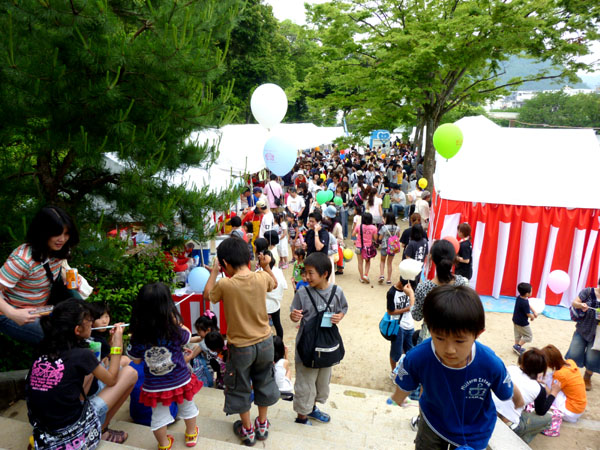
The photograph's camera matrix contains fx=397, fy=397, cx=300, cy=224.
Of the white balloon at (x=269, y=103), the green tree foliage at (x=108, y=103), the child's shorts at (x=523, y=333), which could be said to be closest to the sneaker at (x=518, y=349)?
the child's shorts at (x=523, y=333)

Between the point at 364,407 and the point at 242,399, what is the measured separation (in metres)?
1.77

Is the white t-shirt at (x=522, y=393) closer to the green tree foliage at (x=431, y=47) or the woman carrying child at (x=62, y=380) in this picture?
the woman carrying child at (x=62, y=380)

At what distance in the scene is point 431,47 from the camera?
34.7 ft

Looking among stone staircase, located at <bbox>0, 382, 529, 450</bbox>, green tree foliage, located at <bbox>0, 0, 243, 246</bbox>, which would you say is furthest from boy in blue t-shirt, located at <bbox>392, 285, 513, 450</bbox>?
green tree foliage, located at <bbox>0, 0, 243, 246</bbox>

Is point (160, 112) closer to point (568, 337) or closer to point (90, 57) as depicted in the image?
point (90, 57)

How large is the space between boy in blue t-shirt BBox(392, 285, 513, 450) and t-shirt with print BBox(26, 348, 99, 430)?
186 cm

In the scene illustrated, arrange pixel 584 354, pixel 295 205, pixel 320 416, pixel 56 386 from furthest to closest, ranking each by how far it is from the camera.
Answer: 1. pixel 295 205
2. pixel 584 354
3. pixel 320 416
4. pixel 56 386

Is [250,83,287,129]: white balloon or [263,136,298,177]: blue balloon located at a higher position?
[250,83,287,129]: white balloon

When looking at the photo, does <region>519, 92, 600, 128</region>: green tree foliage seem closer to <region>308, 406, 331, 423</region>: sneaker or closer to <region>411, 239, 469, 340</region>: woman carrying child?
<region>411, 239, 469, 340</region>: woman carrying child

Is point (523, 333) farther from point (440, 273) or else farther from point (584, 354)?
point (440, 273)

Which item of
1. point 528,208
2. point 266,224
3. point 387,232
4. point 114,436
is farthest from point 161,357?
point 528,208

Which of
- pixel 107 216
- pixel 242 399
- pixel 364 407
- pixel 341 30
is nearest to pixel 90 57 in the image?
pixel 107 216

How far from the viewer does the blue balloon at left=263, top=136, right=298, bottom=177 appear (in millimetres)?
8539

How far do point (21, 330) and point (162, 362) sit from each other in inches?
45.3
